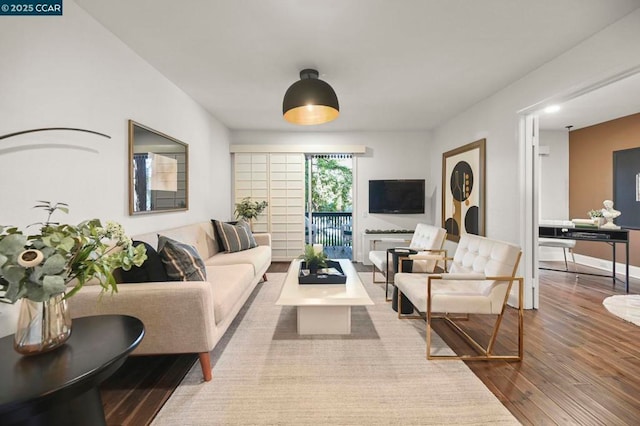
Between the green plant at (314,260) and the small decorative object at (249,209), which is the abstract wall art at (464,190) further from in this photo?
the small decorative object at (249,209)

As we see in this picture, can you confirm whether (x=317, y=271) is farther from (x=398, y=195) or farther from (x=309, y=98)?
(x=398, y=195)

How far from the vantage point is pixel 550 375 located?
195 cm

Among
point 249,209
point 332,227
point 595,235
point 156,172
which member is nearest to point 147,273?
point 156,172

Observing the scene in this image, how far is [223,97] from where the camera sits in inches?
145

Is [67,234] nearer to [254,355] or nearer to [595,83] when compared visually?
[254,355]

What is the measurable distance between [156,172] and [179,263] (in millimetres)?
1384

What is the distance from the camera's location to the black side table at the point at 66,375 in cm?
91

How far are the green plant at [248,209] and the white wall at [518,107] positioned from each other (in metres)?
3.46

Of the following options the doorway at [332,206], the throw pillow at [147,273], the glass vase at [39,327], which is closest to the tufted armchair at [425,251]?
the throw pillow at [147,273]

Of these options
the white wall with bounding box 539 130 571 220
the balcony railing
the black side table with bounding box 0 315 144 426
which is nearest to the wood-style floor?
the black side table with bounding box 0 315 144 426

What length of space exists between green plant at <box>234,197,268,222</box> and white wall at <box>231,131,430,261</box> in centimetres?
185

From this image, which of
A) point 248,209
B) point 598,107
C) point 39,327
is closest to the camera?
point 39,327

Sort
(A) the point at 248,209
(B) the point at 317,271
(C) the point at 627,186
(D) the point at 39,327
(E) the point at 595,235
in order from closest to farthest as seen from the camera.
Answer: (D) the point at 39,327
(B) the point at 317,271
(E) the point at 595,235
(C) the point at 627,186
(A) the point at 248,209

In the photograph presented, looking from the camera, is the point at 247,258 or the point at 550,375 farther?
the point at 247,258
